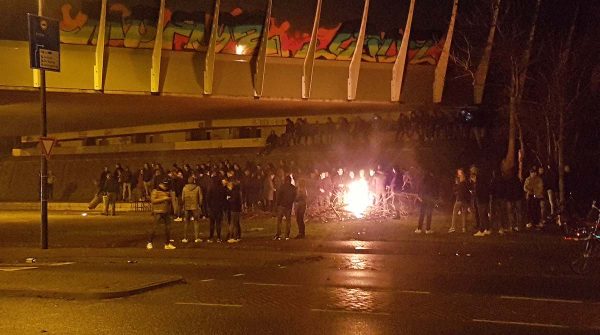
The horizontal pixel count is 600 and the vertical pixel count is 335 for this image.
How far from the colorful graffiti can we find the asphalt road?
44.5 ft

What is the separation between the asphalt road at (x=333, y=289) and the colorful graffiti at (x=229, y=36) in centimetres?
1355

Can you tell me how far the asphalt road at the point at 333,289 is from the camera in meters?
8.73

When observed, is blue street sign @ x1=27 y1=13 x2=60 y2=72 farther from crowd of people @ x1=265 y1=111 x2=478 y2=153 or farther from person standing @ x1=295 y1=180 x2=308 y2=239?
crowd of people @ x1=265 y1=111 x2=478 y2=153

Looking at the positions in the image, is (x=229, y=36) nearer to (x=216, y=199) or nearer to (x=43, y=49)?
(x=216, y=199)

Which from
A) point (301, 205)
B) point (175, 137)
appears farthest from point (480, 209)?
point (175, 137)

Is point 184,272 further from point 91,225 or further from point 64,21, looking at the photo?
point 64,21

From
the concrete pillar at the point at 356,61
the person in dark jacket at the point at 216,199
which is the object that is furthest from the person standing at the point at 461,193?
the concrete pillar at the point at 356,61

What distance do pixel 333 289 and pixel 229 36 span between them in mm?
22148

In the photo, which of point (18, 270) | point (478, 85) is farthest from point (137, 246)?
point (478, 85)

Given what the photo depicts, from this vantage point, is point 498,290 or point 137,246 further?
point 137,246

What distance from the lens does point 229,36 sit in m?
31.7

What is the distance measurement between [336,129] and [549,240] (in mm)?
16722

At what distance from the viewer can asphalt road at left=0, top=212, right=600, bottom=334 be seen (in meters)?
8.73

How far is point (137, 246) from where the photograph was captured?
722 inches
